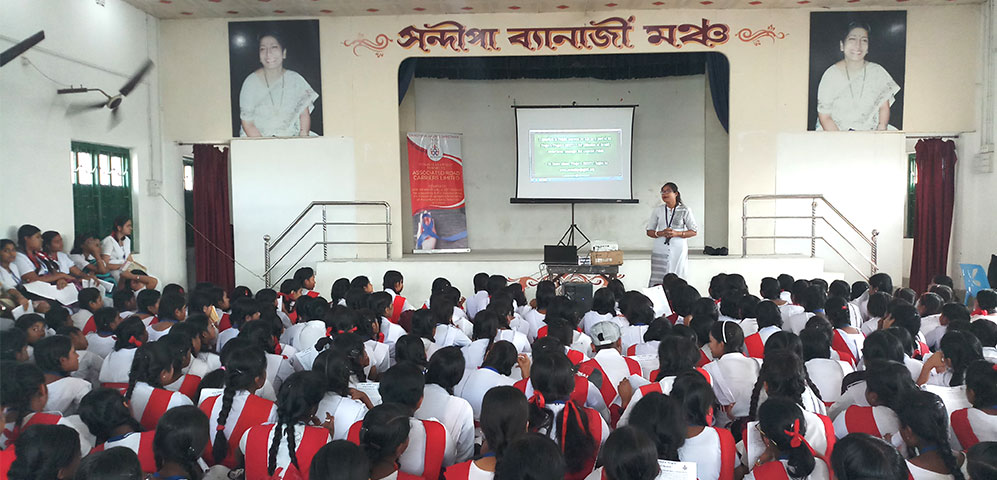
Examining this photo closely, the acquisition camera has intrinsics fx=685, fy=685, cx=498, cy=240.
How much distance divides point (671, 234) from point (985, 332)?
3.00 meters

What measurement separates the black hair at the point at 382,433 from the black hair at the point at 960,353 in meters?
2.10

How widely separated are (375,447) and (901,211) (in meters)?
7.56

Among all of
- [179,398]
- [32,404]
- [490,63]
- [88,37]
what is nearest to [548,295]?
[179,398]

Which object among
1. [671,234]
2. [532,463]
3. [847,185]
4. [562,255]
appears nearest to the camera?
[532,463]

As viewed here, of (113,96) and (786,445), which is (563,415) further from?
(113,96)

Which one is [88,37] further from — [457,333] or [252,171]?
[457,333]

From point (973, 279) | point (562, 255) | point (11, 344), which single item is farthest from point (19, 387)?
point (973, 279)

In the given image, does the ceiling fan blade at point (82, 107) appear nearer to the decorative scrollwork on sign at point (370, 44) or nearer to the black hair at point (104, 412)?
the decorative scrollwork on sign at point (370, 44)

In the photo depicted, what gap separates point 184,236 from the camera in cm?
802

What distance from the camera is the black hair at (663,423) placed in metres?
1.87

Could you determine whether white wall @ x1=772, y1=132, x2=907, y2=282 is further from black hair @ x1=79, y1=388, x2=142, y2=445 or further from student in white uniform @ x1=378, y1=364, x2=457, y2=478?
black hair @ x1=79, y1=388, x2=142, y2=445

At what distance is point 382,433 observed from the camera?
1.84m

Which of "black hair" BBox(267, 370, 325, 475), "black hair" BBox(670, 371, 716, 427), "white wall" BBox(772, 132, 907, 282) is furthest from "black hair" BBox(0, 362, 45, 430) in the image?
"white wall" BBox(772, 132, 907, 282)

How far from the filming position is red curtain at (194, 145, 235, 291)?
316 inches
